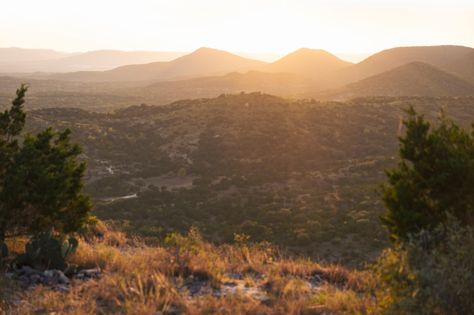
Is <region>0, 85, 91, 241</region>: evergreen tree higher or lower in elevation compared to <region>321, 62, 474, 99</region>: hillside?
lower

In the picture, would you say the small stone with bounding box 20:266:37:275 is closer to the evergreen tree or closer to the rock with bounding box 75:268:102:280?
the rock with bounding box 75:268:102:280

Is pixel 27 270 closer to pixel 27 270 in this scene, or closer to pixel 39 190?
pixel 27 270

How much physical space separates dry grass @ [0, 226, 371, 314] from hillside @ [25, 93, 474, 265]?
23.7 feet

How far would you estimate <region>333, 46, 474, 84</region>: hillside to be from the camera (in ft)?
440

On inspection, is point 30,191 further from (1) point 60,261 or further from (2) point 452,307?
(2) point 452,307

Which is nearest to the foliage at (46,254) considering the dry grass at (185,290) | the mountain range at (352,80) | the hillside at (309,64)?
the dry grass at (185,290)

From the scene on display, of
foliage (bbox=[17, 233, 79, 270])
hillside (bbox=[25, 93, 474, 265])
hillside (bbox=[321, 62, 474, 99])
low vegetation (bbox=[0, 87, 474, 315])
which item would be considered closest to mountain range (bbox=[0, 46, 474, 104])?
hillside (bbox=[321, 62, 474, 99])

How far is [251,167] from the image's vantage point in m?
33.8

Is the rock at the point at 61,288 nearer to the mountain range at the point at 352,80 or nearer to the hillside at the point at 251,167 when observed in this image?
the hillside at the point at 251,167

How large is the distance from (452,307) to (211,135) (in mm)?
38512

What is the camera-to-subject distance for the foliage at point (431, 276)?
511cm

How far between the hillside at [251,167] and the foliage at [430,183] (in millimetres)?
10053

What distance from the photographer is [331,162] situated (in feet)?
117

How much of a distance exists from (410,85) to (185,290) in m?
95.0
